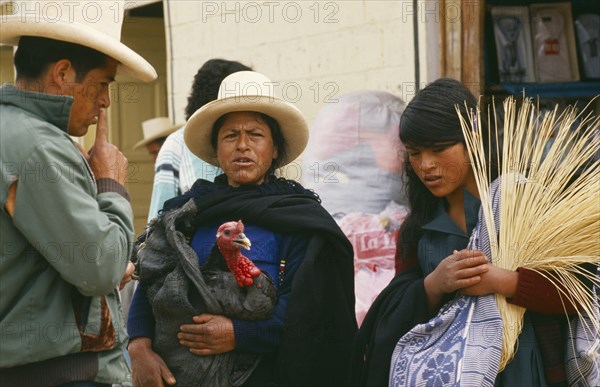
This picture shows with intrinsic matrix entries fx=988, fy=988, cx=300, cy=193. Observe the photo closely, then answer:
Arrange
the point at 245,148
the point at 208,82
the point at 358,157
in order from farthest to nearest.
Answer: the point at 358,157 < the point at 208,82 < the point at 245,148

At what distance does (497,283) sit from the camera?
2873 mm

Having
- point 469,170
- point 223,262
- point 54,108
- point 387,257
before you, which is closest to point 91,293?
point 54,108

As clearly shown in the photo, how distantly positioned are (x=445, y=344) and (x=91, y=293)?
103cm

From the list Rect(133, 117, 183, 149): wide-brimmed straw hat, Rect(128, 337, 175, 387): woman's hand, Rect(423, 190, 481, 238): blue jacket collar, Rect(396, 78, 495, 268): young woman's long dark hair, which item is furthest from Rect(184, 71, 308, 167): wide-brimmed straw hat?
Rect(133, 117, 183, 149): wide-brimmed straw hat

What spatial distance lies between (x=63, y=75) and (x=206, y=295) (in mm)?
885

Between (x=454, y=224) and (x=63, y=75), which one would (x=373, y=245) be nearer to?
(x=454, y=224)

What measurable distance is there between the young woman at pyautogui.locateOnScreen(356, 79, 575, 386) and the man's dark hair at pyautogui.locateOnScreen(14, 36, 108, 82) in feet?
3.42

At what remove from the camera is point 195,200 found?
11.4 feet

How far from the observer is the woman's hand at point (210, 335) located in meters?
3.19

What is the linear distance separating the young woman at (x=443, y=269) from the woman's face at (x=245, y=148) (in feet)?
1.65

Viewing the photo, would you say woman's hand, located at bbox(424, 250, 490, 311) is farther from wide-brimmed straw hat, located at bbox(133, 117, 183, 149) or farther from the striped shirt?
wide-brimmed straw hat, located at bbox(133, 117, 183, 149)

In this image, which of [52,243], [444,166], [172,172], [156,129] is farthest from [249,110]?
[156,129]

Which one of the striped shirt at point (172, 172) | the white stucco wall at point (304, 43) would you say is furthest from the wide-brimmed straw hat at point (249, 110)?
the white stucco wall at point (304, 43)

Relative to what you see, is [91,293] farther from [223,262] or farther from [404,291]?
[404,291]
